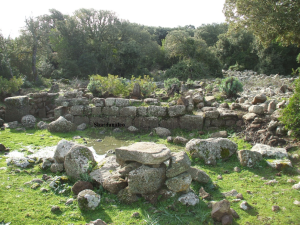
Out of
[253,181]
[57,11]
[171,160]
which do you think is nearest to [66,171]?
[171,160]

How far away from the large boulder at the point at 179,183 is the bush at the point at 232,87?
785 centimetres

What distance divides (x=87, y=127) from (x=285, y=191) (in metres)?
7.89

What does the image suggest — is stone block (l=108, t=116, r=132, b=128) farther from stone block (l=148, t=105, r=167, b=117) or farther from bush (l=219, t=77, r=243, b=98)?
bush (l=219, t=77, r=243, b=98)

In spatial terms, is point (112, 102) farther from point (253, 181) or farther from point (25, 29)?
point (25, 29)

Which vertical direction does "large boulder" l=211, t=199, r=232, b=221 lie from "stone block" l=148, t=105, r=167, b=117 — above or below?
below

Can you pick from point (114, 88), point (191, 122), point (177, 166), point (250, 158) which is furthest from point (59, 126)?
point (250, 158)

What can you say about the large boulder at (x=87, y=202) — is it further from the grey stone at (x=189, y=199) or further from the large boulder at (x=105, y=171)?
the grey stone at (x=189, y=199)

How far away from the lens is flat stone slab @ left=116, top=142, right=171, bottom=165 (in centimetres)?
448

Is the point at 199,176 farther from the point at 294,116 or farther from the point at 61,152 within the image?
the point at 294,116

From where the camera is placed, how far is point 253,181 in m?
5.09

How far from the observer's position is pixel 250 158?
5.76m

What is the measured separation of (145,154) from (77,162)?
1581mm

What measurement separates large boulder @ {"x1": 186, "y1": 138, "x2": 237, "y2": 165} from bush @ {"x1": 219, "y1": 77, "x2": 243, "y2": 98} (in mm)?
5535

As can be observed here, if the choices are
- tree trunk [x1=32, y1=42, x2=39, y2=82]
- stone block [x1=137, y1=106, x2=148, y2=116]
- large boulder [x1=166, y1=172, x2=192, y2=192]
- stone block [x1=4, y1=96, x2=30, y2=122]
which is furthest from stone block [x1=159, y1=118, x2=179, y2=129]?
tree trunk [x1=32, y1=42, x2=39, y2=82]
